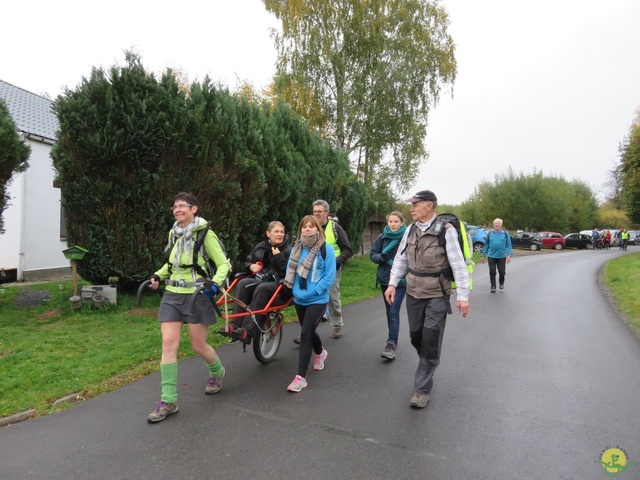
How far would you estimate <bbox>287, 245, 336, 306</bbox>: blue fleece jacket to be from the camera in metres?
4.41

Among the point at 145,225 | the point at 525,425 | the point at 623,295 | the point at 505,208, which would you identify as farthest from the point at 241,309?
the point at 505,208

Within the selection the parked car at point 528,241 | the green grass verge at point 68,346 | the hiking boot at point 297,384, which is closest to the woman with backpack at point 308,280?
the hiking boot at point 297,384

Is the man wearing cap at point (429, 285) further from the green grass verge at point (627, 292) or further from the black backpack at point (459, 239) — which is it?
the green grass verge at point (627, 292)

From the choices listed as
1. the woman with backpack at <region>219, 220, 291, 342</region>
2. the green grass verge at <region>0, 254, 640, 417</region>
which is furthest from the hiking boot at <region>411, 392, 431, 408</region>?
the green grass verge at <region>0, 254, 640, 417</region>

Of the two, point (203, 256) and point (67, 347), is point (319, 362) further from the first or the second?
point (67, 347)

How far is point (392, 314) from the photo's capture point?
5457 mm

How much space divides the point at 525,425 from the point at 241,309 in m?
2.94

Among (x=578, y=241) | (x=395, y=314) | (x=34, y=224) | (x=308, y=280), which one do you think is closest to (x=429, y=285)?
(x=308, y=280)

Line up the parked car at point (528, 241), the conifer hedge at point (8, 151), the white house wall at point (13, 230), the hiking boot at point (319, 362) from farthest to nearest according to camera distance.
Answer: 1. the parked car at point (528, 241)
2. the white house wall at point (13, 230)
3. the conifer hedge at point (8, 151)
4. the hiking boot at point (319, 362)

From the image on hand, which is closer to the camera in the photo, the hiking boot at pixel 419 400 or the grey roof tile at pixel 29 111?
the hiking boot at pixel 419 400

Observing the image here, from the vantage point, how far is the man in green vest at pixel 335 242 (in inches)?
230

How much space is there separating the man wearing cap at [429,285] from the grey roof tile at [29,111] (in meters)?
11.1

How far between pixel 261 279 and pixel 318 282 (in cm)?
88

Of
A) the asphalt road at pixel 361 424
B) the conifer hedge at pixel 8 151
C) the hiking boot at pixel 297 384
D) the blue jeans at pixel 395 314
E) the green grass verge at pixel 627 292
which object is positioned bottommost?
the asphalt road at pixel 361 424
